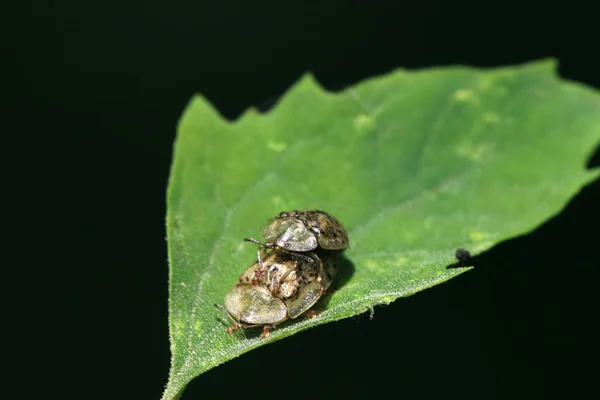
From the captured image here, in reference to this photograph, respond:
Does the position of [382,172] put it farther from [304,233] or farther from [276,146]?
[304,233]

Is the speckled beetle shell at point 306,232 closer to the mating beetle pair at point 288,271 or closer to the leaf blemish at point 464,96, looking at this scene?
the mating beetle pair at point 288,271

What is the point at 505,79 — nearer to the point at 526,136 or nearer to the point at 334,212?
the point at 526,136

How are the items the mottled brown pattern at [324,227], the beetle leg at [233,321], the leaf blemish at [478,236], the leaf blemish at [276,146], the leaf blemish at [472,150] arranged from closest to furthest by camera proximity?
1. the beetle leg at [233,321]
2. the mottled brown pattern at [324,227]
3. the leaf blemish at [478,236]
4. the leaf blemish at [276,146]
5. the leaf blemish at [472,150]

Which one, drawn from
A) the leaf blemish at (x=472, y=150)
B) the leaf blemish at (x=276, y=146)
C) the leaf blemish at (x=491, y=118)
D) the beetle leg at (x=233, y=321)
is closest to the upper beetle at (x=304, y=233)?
the beetle leg at (x=233, y=321)

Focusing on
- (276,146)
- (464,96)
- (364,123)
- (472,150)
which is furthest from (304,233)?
(464,96)

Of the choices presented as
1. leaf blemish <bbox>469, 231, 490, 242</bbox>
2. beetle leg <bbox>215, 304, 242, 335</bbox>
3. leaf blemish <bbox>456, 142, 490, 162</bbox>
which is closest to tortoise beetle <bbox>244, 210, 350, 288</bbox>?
beetle leg <bbox>215, 304, 242, 335</bbox>

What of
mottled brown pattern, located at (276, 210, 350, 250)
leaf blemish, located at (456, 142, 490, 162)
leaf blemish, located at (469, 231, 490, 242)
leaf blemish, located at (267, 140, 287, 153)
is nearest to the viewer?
mottled brown pattern, located at (276, 210, 350, 250)

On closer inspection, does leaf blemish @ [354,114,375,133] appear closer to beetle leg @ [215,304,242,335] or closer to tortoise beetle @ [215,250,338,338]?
tortoise beetle @ [215,250,338,338]

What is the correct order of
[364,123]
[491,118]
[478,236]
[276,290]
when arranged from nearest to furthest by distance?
[276,290] < [478,236] < [364,123] < [491,118]

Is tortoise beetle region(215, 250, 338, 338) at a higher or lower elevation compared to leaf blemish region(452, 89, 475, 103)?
lower
